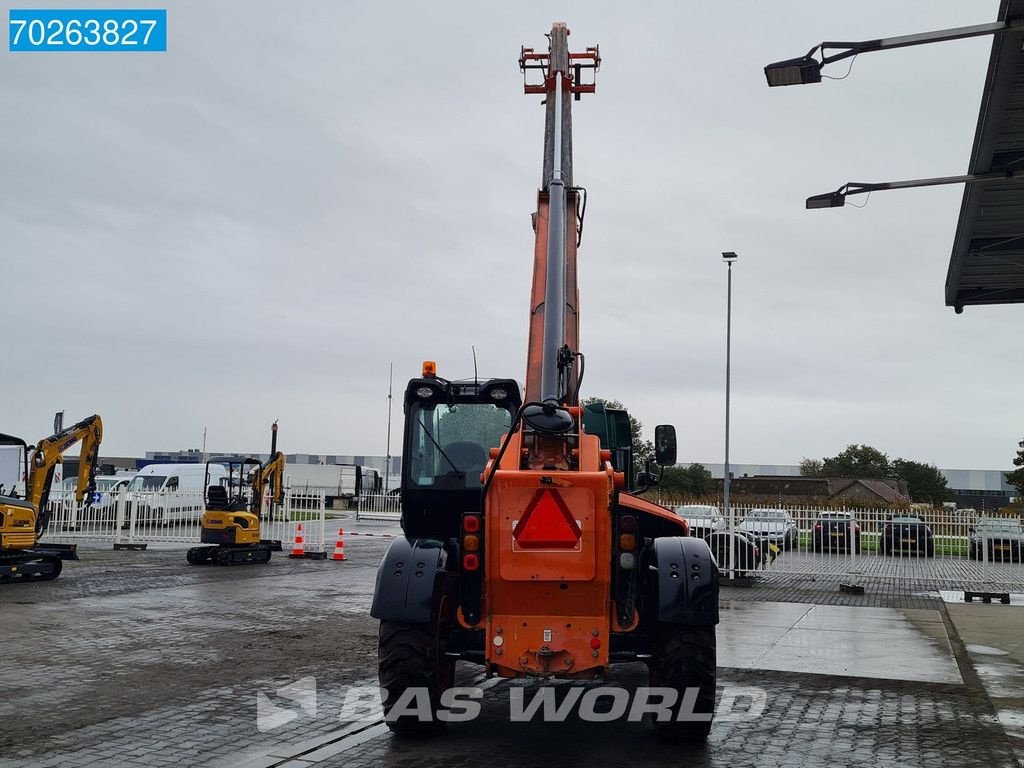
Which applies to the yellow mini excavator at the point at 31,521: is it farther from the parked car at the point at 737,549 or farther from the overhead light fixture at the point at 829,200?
the overhead light fixture at the point at 829,200

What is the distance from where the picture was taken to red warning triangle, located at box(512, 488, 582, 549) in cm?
625

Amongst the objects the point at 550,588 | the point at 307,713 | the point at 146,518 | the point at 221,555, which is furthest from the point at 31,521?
the point at 550,588

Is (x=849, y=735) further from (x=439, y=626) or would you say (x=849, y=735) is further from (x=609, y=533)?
(x=439, y=626)

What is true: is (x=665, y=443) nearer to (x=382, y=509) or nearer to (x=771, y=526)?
(x=771, y=526)

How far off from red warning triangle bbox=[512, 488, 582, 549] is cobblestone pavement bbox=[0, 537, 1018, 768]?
1461 millimetres

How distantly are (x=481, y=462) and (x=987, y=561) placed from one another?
44.3ft

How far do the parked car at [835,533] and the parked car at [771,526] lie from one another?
520 mm

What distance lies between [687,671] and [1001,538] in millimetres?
13940

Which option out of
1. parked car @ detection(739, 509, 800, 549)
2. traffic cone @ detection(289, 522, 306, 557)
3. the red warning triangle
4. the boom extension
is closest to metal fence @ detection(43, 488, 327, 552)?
traffic cone @ detection(289, 522, 306, 557)

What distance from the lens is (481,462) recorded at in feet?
26.8

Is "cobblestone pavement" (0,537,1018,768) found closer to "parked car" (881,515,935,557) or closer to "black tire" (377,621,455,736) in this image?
"black tire" (377,621,455,736)

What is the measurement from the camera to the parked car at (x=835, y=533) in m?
18.4

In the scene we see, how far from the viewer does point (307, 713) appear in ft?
25.0

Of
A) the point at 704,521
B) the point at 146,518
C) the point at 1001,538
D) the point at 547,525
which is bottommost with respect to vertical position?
the point at 146,518
